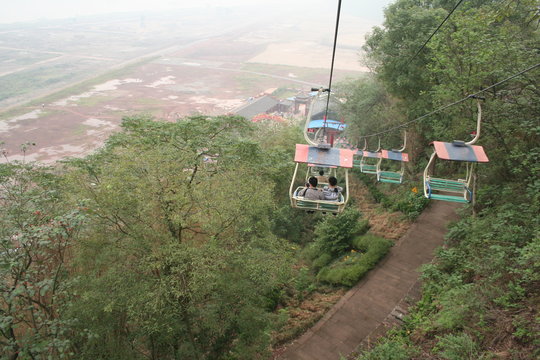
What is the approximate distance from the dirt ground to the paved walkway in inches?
522

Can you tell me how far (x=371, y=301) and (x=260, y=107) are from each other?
3377 centimetres

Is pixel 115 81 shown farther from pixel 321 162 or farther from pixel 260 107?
pixel 321 162

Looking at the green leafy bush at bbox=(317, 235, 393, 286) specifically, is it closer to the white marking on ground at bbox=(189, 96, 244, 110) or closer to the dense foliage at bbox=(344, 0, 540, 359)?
the dense foliage at bbox=(344, 0, 540, 359)

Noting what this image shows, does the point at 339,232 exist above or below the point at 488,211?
below

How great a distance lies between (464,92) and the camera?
32.1ft

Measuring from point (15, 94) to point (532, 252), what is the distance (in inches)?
2346

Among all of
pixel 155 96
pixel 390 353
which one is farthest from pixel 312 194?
pixel 155 96

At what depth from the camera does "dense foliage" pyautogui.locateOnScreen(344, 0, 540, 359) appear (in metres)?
5.98

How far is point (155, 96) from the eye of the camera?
5134 cm

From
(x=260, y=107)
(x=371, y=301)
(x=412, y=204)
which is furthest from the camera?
(x=260, y=107)

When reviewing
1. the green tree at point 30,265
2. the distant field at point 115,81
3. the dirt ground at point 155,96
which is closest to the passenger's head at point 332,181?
the green tree at point 30,265

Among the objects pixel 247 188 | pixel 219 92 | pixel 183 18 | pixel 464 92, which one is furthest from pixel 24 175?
pixel 183 18

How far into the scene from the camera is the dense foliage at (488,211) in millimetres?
5980

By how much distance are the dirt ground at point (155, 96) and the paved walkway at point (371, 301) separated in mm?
13266
